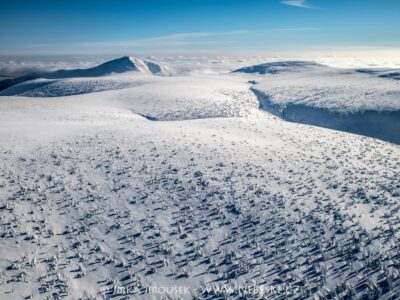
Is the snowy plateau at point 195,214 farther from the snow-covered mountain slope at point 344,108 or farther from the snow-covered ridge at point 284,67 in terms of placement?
the snow-covered ridge at point 284,67

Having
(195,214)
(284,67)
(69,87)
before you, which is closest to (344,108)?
(195,214)

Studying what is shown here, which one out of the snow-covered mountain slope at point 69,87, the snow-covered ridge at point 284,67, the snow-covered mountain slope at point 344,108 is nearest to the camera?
the snow-covered mountain slope at point 344,108

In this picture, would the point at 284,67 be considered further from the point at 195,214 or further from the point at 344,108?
the point at 195,214

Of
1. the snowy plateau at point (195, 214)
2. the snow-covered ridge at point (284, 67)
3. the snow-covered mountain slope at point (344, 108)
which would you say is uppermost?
the snow-covered ridge at point (284, 67)

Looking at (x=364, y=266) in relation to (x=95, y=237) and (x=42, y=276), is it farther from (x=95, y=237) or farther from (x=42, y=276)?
(x=42, y=276)

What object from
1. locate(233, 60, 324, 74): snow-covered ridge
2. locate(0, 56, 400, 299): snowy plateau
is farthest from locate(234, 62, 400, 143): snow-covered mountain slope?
locate(233, 60, 324, 74): snow-covered ridge

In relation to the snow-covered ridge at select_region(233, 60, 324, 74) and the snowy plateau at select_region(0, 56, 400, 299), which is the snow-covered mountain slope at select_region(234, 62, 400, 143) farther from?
the snow-covered ridge at select_region(233, 60, 324, 74)

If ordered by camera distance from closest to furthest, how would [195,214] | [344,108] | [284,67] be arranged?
[195,214] → [344,108] → [284,67]

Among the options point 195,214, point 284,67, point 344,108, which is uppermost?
point 284,67

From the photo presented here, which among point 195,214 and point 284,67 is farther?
point 284,67

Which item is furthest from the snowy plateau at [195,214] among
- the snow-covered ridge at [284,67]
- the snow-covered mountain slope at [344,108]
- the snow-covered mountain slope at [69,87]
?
the snow-covered ridge at [284,67]
